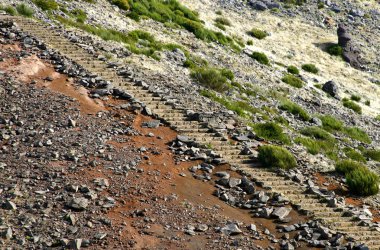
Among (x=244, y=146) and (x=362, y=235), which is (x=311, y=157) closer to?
(x=244, y=146)

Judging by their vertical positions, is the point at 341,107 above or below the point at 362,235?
below

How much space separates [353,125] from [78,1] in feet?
68.6

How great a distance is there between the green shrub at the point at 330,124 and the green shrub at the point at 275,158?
37.3 feet

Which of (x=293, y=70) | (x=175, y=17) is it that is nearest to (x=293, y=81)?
(x=293, y=70)

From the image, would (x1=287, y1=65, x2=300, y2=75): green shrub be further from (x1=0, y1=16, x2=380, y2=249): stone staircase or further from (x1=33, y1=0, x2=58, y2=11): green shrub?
(x1=0, y1=16, x2=380, y2=249): stone staircase

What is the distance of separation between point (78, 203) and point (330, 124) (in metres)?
20.9

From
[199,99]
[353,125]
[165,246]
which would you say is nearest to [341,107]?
[353,125]

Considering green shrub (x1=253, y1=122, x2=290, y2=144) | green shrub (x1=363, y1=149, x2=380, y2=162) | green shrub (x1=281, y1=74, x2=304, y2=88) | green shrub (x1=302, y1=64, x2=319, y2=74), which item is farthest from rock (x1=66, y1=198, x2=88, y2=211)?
green shrub (x1=302, y1=64, x2=319, y2=74)

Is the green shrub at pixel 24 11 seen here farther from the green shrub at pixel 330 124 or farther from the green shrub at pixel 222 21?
the green shrub at pixel 222 21

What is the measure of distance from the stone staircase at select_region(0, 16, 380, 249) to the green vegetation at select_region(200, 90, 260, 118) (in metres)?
4.38

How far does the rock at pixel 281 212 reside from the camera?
17.2m

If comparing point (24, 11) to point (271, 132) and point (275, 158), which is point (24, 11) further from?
point (275, 158)

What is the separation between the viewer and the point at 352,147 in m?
29.0

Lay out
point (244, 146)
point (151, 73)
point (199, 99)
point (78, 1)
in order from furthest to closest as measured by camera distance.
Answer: point (78, 1) → point (151, 73) → point (199, 99) → point (244, 146)
